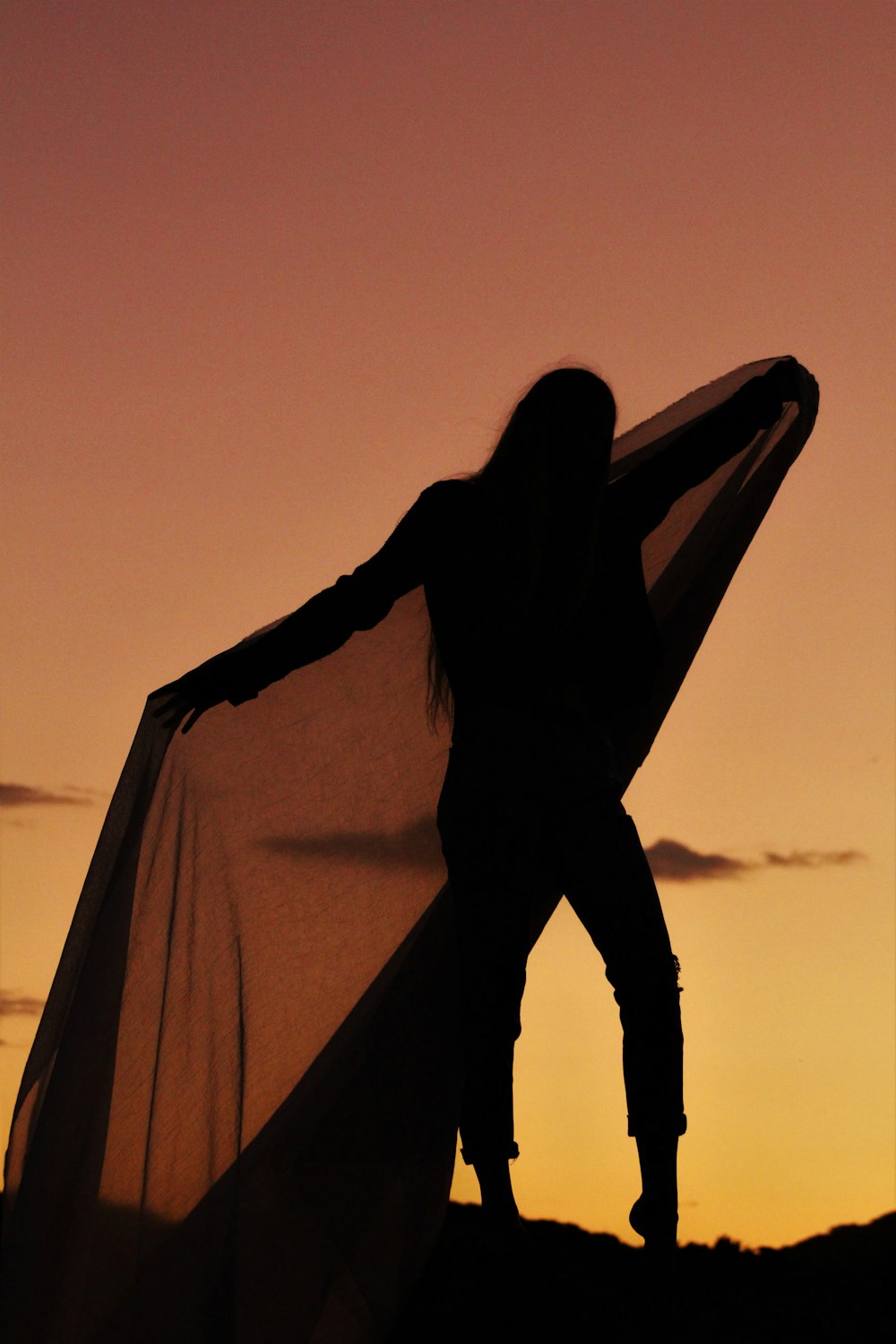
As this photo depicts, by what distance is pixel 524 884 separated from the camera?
11.4 ft

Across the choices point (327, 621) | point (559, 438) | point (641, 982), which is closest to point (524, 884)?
point (641, 982)

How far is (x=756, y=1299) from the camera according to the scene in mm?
4051

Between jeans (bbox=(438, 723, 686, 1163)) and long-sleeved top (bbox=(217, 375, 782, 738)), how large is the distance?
6.0 inches

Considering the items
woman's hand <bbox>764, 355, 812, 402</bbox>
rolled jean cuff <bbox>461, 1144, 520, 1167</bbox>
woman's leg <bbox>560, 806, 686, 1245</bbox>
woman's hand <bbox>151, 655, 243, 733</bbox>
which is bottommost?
rolled jean cuff <bbox>461, 1144, 520, 1167</bbox>

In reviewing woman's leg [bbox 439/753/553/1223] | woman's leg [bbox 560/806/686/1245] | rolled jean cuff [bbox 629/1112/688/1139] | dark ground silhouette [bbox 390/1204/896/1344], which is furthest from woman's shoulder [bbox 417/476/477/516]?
dark ground silhouette [bbox 390/1204/896/1344]

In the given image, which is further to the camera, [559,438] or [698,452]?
[698,452]

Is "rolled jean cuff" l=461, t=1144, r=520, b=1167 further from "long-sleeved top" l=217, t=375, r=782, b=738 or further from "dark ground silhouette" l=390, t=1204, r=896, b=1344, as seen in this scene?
"long-sleeved top" l=217, t=375, r=782, b=738

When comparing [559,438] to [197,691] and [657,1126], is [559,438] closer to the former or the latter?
[197,691]

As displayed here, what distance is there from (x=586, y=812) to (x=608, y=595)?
23.3 inches

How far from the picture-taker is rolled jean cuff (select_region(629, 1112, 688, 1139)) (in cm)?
322

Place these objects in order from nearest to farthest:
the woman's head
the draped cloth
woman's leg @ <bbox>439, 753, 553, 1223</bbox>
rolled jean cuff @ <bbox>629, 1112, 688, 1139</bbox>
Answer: rolled jean cuff @ <bbox>629, 1112, 688, 1139</bbox> < woman's leg @ <bbox>439, 753, 553, 1223</bbox> < the woman's head < the draped cloth

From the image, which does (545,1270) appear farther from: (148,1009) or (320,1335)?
(148,1009)

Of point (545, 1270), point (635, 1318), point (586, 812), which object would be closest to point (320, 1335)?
point (545, 1270)

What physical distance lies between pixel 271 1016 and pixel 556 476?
1822 millimetres
